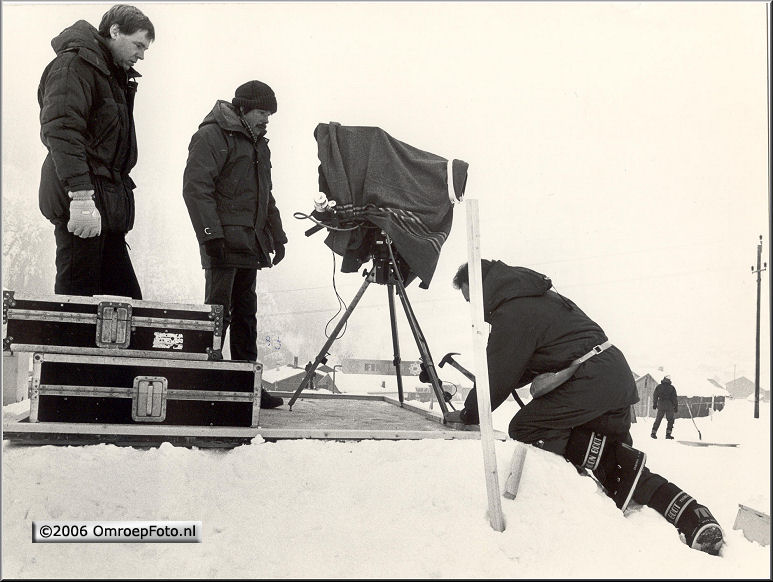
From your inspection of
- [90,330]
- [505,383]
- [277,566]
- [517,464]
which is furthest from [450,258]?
[277,566]

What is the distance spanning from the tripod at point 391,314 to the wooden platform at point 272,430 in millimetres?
189

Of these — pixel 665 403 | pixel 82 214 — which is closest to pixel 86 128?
pixel 82 214

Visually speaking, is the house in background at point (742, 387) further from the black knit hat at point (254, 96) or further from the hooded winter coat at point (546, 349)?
the black knit hat at point (254, 96)

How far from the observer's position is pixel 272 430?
2.48 metres

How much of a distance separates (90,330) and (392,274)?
5.38 feet

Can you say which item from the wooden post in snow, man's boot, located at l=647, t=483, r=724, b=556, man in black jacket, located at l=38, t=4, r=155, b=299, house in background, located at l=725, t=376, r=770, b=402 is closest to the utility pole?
house in background, located at l=725, t=376, r=770, b=402

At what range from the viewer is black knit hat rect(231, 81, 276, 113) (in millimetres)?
3066

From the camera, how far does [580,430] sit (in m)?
2.60

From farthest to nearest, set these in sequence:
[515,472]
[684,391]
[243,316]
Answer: [684,391]
[243,316]
[515,472]

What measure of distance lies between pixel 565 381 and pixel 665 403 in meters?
3.89

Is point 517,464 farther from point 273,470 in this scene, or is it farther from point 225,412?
point 225,412

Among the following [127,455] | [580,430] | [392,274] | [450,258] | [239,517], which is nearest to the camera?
[239,517]

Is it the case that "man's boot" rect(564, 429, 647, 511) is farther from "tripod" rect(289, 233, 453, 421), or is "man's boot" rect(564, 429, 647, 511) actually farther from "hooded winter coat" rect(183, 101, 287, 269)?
"hooded winter coat" rect(183, 101, 287, 269)

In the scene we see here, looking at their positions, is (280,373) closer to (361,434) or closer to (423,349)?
(423,349)
